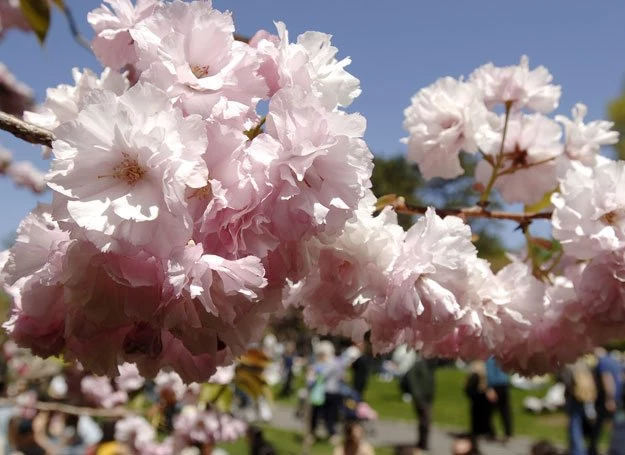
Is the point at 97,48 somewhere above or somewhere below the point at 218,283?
above

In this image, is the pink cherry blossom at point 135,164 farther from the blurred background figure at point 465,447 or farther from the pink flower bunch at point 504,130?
the blurred background figure at point 465,447

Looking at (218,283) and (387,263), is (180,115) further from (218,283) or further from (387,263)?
(387,263)

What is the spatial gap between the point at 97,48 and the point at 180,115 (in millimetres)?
396

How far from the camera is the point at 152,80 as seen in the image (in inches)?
26.9

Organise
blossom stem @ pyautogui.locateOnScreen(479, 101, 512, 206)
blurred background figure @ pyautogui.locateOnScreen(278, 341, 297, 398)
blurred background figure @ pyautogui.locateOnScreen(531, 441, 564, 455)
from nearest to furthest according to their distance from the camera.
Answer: blossom stem @ pyautogui.locateOnScreen(479, 101, 512, 206) → blurred background figure @ pyautogui.locateOnScreen(531, 441, 564, 455) → blurred background figure @ pyautogui.locateOnScreen(278, 341, 297, 398)

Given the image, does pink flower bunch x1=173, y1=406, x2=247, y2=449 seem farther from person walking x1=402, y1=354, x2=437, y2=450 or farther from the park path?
the park path

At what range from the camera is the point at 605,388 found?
6777 millimetres

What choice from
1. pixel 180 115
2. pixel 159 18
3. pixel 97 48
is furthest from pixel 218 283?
pixel 97 48

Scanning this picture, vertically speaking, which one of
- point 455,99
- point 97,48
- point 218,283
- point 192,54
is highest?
A: point 455,99

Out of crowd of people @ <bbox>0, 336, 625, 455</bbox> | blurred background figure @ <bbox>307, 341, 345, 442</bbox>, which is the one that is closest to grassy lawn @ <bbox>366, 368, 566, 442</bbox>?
crowd of people @ <bbox>0, 336, 625, 455</bbox>

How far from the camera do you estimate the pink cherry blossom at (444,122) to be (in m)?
1.35

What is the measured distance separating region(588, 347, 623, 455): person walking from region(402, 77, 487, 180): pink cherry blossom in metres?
6.07

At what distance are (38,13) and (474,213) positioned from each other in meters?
1.16

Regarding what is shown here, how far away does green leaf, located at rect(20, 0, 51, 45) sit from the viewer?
4.95 ft
